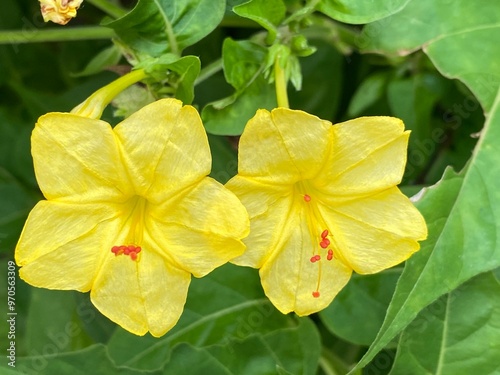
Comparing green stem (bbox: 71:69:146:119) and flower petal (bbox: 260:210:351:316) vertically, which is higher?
green stem (bbox: 71:69:146:119)

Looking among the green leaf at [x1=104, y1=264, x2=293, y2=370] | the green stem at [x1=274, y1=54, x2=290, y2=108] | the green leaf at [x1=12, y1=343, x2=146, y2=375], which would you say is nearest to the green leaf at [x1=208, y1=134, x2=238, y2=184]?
the green leaf at [x1=104, y1=264, x2=293, y2=370]

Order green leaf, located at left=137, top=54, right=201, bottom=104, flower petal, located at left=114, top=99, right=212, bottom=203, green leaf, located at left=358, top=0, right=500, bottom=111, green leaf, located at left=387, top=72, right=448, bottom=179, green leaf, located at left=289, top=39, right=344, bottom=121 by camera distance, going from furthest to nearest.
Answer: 1. green leaf, located at left=289, top=39, right=344, bottom=121
2. green leaf, located at left=387, top=72, right=448, bottom=179
3. green leaf, located at left=358, top=0, right=500, bottom=111
4. green leaf, located at left=137, top=54, right=201, bottom=104
5. flower petal, located at left=114, top=99, right=212, bottom=203

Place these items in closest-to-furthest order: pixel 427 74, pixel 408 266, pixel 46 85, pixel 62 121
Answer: pixel 62 121 → pixel 408 266 → pixel 427 74 → pixel 46 85

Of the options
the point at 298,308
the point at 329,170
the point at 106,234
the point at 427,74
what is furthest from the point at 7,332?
the point at 427,74

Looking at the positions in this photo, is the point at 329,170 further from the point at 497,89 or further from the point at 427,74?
the point at 427,74
